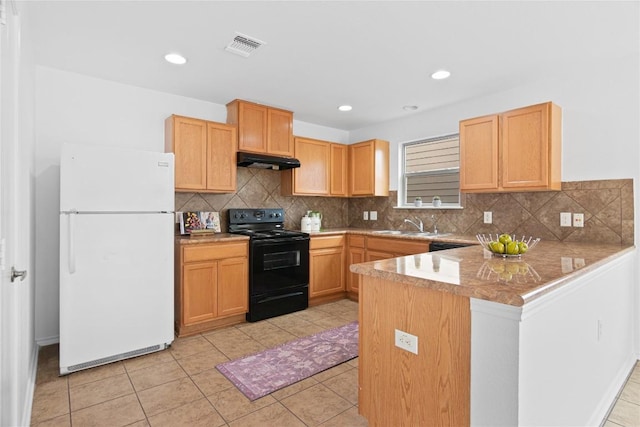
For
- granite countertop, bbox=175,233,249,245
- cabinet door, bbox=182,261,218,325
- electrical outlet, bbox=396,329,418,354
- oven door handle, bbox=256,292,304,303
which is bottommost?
oven door handle, bbox=256,292,304,303

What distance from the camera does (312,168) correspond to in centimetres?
454

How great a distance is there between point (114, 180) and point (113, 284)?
30.7 inches

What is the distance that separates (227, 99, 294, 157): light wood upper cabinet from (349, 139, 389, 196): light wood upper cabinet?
107 cm

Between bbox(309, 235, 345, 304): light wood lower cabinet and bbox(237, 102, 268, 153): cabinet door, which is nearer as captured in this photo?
bbox(237, 102, 268, 153): cabinet door

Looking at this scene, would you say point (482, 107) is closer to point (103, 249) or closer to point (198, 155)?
point (198, 155)

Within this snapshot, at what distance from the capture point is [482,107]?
3.68 m

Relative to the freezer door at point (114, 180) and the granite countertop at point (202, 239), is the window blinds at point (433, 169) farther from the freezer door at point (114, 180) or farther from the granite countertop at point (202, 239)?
the freezer door at point (114, 180)

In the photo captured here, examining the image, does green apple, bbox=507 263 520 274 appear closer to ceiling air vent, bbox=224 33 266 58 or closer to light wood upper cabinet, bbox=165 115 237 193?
ceiling air vent, bbox=224 33 266 58

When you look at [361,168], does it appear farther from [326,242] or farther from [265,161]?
[265,161]

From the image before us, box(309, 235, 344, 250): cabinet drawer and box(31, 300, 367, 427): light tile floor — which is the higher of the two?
box(309, 235, 344, 250): cabinet drawer

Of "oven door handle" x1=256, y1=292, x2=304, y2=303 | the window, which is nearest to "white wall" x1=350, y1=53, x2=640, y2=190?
the window

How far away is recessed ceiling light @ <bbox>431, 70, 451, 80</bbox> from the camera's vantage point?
9.94 feet

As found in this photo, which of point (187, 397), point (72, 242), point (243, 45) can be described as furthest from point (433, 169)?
point (72, 242)

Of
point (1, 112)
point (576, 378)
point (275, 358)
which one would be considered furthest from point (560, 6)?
point (275, 358)
